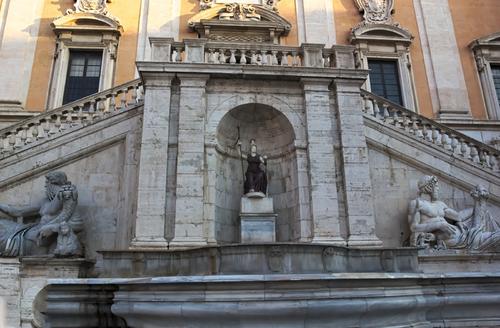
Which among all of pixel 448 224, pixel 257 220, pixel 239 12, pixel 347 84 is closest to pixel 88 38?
pixel 239 12

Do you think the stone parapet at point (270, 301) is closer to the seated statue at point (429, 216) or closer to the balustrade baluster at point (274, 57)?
the seated statue at point (429, 216)

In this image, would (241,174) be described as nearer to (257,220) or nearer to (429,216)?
(257,220)

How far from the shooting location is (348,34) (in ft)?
55.8

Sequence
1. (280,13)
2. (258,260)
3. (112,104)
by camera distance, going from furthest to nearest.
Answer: (280,13) → (112,104) → (258,260)

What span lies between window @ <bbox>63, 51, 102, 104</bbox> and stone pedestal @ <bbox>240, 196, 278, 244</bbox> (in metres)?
8.86

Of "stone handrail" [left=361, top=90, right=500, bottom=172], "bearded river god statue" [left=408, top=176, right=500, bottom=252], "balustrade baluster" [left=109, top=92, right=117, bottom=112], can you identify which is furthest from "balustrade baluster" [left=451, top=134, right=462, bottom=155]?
"balustrade baluster" [left=109, top=92, right=117, bottom=112]

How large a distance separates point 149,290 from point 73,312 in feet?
4.43

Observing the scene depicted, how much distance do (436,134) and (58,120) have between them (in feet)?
31.1

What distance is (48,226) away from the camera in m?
8.62

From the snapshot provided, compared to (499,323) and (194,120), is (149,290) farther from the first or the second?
(499,323)

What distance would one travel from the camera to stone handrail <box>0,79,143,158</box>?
1015 cm

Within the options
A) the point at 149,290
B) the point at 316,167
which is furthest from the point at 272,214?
the point at 149,290

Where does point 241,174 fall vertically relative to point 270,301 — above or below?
above

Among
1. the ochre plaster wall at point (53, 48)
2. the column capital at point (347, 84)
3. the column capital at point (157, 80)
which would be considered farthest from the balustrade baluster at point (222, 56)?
the ochre plaster wall at point (53, 48)
